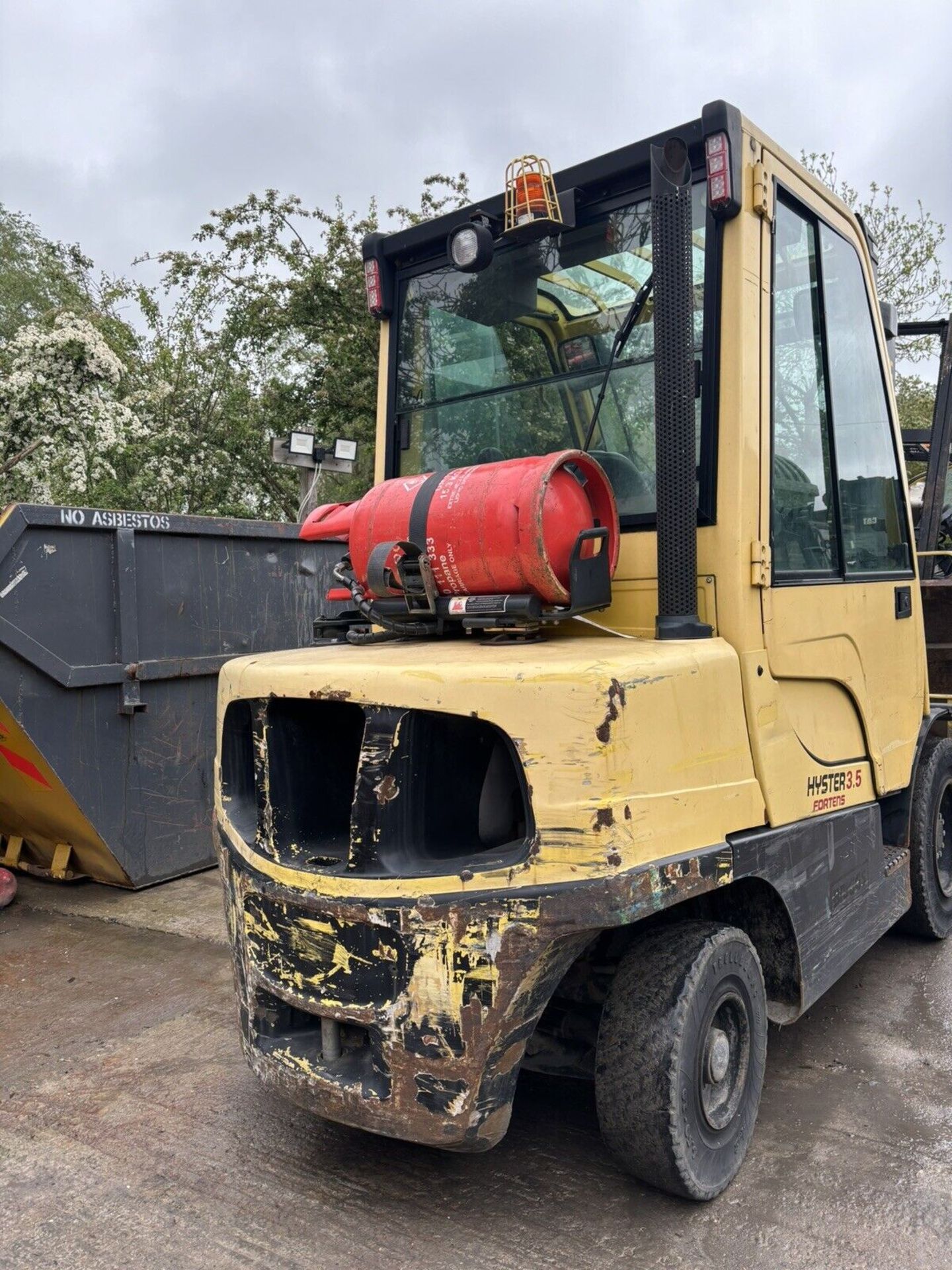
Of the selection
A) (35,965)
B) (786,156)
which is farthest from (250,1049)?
(786,156)

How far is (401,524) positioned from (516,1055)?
1.39m

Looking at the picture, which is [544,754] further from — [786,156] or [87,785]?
[87,785]

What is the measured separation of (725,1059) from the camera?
8.82 ft

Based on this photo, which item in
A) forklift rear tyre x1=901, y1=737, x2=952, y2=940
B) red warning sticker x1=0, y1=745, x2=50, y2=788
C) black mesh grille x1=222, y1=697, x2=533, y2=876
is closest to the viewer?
black mesh grille x1=222, y1=697, x2=533, y2=876

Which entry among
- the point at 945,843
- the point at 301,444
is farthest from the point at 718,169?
the point at 301,444

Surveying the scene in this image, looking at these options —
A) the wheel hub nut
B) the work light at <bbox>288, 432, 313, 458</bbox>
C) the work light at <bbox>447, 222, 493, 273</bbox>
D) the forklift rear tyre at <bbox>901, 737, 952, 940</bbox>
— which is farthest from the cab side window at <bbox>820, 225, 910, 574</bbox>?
the work light at <bbox>288, 432, 313, 458</bbox>

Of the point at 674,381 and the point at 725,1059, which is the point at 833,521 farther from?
the point at 725,1059

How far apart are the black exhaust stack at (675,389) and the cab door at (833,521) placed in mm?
302

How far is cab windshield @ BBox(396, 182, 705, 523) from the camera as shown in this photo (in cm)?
302

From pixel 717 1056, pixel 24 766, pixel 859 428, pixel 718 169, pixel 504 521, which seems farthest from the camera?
pixel 24 766

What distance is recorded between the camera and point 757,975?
2.82 metres

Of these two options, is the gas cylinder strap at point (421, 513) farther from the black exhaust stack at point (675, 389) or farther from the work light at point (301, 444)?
the work light at point (301, 444)

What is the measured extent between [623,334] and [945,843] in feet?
9.53

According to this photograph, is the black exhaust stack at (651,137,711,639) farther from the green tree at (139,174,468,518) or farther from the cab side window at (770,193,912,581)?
the green tree at (139,174,468,518)
